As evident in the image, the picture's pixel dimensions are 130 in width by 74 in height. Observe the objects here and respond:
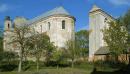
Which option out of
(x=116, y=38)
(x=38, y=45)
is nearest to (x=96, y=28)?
(x=116, y=38)

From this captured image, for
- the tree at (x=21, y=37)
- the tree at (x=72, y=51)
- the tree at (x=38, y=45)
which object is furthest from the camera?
the tree at (x=72, y=51)

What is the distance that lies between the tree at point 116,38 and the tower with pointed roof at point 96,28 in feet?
70.4

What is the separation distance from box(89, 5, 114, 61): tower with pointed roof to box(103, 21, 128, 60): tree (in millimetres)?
21466

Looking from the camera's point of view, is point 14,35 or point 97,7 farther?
point 97,7

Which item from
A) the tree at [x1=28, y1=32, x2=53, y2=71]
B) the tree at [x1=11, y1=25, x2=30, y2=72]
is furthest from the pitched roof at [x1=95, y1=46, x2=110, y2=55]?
the tree at [x1=11, y1=25, x2=30, y2=72]

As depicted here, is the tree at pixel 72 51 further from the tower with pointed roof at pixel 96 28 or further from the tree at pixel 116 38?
the tower with pointed roof at pixel 96 28

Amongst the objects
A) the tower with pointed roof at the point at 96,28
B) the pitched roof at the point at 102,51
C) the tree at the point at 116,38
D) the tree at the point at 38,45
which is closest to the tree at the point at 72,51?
the tree at the point at 38,45

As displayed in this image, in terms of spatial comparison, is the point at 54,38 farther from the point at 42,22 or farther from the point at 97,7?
the point at 97,7

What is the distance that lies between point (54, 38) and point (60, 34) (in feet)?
6.92

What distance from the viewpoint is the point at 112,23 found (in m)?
51.8

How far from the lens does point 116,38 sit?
1953 inches

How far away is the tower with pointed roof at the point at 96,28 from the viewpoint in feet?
241

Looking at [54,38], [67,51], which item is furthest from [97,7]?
[67,51]

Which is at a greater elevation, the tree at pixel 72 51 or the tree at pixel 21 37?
the tree at pixel 21 37
